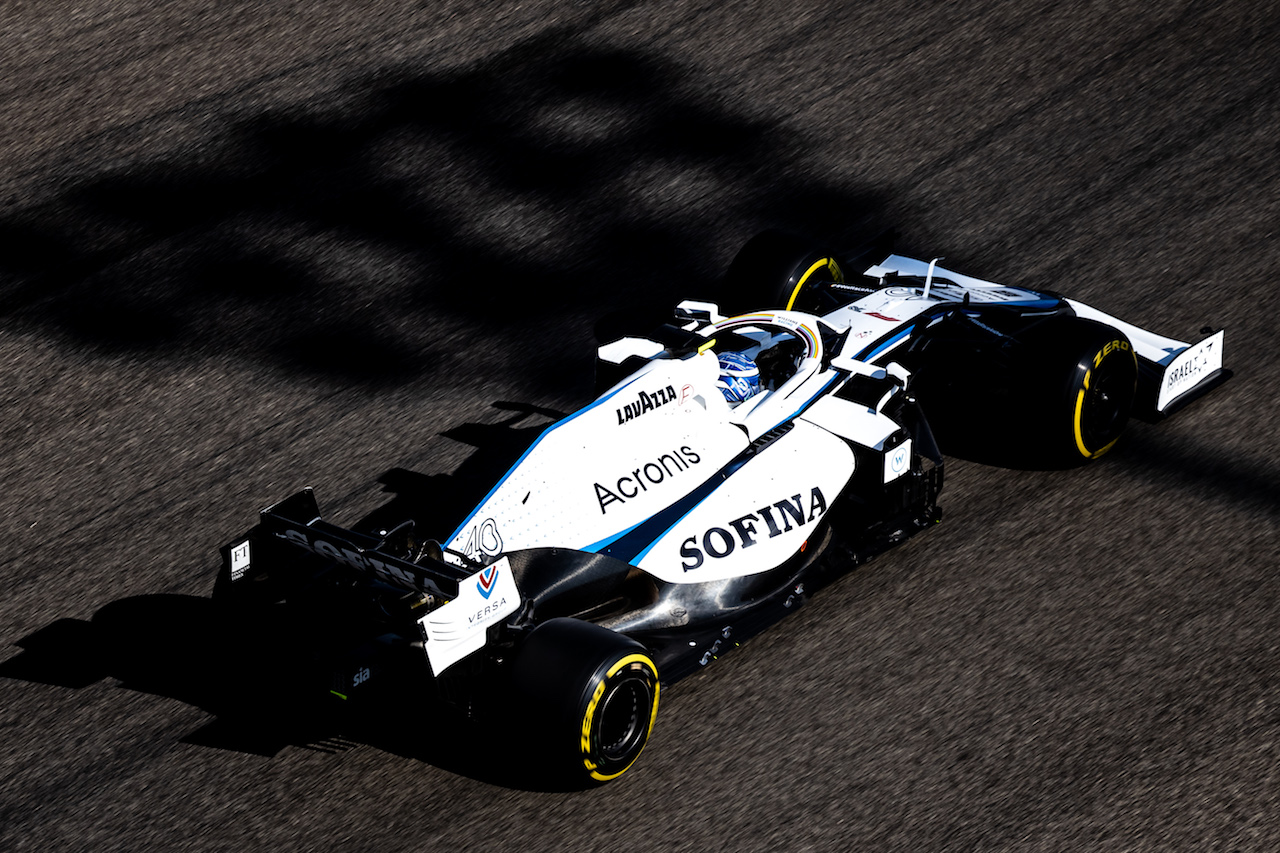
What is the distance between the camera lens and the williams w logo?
5.51 meters

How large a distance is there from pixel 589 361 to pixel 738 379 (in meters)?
1.94

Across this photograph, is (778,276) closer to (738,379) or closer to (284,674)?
(738,379)

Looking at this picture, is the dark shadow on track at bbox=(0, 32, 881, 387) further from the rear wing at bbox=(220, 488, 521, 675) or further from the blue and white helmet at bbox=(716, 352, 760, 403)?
the rear wing at bbox=(220, 488, 521, 675)

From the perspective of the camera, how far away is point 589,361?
30.0ft

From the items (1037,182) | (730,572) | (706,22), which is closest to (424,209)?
(706,22)

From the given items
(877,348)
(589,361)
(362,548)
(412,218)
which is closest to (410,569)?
(362,548)

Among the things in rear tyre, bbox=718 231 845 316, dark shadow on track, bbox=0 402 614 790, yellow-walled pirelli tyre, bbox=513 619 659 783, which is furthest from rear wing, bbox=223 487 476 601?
rear tyre, bbox=718 231 845 316

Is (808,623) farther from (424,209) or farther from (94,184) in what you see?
(94,184)

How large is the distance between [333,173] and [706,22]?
367 centimetres

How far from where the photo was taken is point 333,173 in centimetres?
1106

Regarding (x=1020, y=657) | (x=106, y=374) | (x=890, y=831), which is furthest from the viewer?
(x=106, y=374)

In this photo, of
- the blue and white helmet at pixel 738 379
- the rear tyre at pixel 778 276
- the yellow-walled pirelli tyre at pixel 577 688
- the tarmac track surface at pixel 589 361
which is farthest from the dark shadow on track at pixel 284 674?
the rear tyre at pixel 778 276

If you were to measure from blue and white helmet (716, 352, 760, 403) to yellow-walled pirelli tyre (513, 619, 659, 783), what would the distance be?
1.99 metres

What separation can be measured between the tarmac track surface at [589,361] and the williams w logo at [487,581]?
873 millimetres
